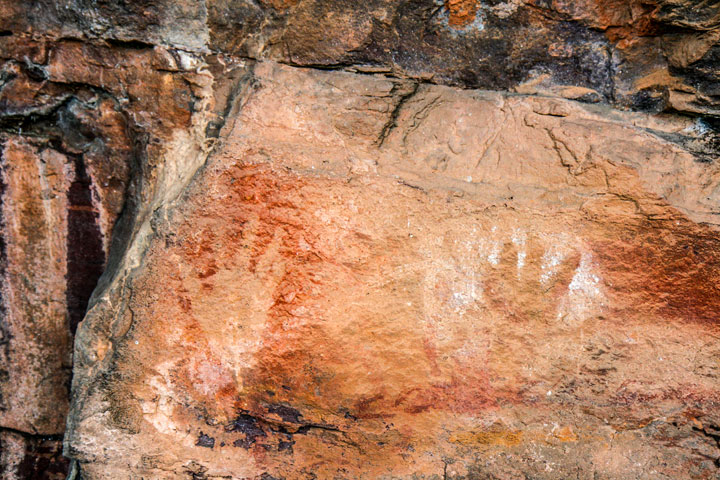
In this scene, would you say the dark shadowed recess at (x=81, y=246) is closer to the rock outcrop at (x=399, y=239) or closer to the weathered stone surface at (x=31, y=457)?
the rock outcrop at (x=399, y=239)

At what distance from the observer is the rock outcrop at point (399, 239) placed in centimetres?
149

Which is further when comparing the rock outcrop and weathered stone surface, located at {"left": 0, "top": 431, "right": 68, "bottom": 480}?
weathered stone surface, located at {"left": 0, "top": 431, "right": 68, "bottom": 480}

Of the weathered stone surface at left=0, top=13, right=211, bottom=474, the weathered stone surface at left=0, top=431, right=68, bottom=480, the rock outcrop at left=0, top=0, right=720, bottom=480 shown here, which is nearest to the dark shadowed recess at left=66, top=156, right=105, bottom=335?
the weathered stone surface at left=0, top=13, right=211, bottom=474

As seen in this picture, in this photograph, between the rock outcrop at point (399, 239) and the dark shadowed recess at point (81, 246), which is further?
the dark shadowed recess at point (81, 246)

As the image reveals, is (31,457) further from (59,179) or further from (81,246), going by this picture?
(59,179)

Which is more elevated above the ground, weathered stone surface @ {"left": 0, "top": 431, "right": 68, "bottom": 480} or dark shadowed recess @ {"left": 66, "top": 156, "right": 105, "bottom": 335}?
dark shadowed recess @ {"left": 66, "top": 156, "right": 105, "bottom": 335}

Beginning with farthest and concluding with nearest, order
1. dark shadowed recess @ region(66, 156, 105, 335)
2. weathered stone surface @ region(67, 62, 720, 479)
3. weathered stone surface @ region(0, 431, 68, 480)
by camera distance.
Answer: weathered stone surface @ region(0, 431, 68, 480)
dark shadowed recess @ region(66, 156, 105, 335)
weathered stone surface @ region(67, 62, 720, 479)

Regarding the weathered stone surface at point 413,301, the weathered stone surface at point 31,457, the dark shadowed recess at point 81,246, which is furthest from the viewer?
the weathered stone surface at point 31,457

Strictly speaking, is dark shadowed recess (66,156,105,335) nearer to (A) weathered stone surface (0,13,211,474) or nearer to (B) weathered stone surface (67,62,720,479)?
(A) weathered stone surface (0,13,211,474)

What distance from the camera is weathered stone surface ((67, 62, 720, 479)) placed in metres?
1.49

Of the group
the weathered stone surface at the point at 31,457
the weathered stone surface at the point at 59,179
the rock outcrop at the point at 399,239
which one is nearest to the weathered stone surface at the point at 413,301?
the rock outcrop at the point at 399,239

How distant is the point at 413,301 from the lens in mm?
1508

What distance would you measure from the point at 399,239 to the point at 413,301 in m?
0.17

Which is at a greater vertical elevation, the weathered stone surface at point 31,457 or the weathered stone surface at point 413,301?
the weathered stone surface at point 413,301
